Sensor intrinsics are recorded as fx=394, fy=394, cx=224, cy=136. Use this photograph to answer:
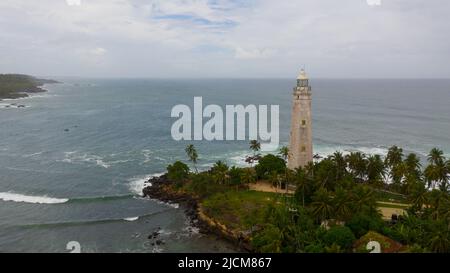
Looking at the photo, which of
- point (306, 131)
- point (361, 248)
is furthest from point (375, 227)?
point (306, 131)

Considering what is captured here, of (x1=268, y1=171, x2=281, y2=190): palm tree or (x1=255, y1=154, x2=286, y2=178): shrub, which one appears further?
(x1=255, y1=154, x2=286, y2=178): shrub

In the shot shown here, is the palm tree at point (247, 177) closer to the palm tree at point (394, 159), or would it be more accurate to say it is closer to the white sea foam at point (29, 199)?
the palm tree at point (394, 159)

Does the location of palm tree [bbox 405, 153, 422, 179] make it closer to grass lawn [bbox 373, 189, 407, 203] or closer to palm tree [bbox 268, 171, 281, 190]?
grass lawn [bbox 373, 189, 407, 203]

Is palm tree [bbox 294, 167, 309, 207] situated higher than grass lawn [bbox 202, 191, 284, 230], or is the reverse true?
palm tree [bbox 294, 167, 309, 207]

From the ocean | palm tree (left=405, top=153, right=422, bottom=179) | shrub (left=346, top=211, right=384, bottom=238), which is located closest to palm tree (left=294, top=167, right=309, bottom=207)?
shrub (left=346, top=211, right=384, bottom=238)

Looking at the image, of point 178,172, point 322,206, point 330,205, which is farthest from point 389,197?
point 178,172
